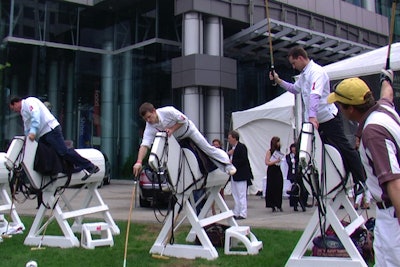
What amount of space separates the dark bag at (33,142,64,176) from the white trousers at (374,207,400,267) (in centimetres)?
588

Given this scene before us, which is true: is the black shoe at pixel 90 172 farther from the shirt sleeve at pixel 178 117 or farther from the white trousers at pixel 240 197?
the white trousers at pixel 240 197

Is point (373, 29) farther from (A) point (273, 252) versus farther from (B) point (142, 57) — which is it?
(A) point (273, 252)

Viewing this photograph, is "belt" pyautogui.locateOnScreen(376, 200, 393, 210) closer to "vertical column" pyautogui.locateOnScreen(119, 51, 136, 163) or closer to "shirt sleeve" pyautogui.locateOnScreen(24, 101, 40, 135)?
"shirt sleeve" pyautogui.locateOnScreen(24, 101, 40, 135)

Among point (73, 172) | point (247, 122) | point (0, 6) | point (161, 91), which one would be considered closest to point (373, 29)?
point (161, 91)

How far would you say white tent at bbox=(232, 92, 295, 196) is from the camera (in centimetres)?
1675

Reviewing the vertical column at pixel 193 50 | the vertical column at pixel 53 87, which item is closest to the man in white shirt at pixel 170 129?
the vertical column at pixel 193 50

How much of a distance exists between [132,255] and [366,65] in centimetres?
768

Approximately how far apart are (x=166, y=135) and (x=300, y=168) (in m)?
2.00

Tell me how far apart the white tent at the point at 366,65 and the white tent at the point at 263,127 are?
4116 mm

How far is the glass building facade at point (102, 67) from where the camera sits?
80.2ft

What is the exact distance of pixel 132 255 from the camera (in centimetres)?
711

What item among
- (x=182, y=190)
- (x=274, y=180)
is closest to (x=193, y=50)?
(x=274, y=180)

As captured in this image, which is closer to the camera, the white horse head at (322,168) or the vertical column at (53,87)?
the white horse head at (322,168)

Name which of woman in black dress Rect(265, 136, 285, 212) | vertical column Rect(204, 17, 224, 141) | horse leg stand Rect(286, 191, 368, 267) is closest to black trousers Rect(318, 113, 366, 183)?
horse leg stand Rect(286, 191, 368, 267)
